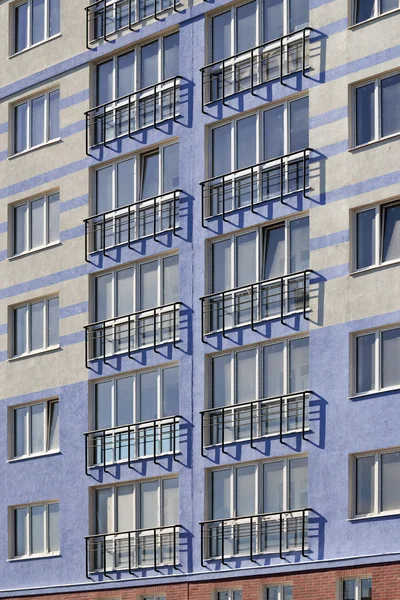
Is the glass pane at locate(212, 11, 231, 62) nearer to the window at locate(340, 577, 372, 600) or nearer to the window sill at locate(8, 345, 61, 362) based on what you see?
the window sill at locate(8, 345, 61, 362)

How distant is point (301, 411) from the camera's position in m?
37.7

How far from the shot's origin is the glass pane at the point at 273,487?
38000 mm

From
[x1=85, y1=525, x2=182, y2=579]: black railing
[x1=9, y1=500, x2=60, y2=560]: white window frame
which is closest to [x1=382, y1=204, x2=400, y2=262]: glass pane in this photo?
[x1=85, y1=525, x2=182, y2=579]: black railing

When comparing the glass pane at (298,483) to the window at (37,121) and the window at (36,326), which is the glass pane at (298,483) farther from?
the window at (37,121)

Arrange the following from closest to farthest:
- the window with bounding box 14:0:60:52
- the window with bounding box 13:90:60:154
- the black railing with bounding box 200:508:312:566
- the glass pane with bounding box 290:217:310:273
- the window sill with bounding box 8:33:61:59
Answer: the black railing with bounding box 200:508:312:566, the glass pane with bounding box 290:217:310:273, the window with bounding box 13:90:60:154, the window sill with bounding box 8:33:61:59, the window with bounding box 14:0:60:52

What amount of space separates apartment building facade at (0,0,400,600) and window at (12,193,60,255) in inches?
3.6

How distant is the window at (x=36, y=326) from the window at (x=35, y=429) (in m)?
1.59

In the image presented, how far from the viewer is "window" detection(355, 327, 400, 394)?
35.9 m

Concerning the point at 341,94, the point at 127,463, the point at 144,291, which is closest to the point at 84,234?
the point at 144,291

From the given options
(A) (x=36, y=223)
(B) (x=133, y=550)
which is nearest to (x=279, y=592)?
(B) (x=133, y=550)

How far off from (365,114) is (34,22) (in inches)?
524

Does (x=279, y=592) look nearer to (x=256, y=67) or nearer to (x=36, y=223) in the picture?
(x=256, y=67)

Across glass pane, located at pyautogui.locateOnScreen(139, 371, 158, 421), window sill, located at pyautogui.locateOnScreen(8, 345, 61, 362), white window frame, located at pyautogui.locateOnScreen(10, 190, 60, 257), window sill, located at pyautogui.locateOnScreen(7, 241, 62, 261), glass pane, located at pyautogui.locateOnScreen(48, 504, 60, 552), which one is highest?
white window frame, located at pyautogui.locateOnScreen(10, 190, 60, 257)

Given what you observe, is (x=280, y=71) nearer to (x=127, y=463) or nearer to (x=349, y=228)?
(x=349, y=228)
